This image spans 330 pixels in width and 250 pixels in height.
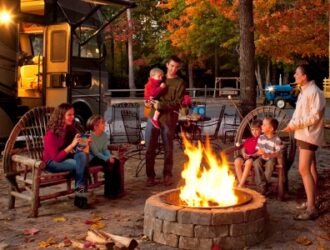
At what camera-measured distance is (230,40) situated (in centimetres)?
2934

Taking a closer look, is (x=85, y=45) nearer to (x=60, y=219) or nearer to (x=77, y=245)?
(x=60, y=219)

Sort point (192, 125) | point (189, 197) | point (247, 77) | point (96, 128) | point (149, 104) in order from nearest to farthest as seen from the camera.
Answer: point (189, 197)
point (96, 128)
point (149, 104)
point (192, 125)
point (247, 77)

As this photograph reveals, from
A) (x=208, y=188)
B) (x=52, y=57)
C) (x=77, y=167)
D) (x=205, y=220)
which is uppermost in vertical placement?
(x=52, y=57)

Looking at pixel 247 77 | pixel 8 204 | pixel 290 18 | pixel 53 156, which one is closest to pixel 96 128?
pixel 53 156

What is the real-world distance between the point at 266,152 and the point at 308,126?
1046 mm

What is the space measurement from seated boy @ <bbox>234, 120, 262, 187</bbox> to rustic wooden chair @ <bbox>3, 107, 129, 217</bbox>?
1.49m

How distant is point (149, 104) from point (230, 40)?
75.1ft

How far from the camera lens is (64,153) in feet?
19.4

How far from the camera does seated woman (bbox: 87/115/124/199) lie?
21.2 feet

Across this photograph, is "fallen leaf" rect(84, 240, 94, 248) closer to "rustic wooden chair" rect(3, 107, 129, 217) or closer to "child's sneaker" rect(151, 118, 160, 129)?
"rustic wooden chair" rect(3, 107, 129, 217)

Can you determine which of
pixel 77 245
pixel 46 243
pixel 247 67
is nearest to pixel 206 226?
pixel 77 245

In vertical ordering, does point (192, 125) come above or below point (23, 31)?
below

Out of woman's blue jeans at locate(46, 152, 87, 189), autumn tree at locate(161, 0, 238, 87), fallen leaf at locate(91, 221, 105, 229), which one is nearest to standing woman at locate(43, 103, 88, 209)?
woman's blue jeans at locate(46, 152, 87, 189)

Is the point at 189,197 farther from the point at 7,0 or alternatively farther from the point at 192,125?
the point at 7,0
